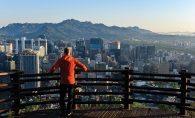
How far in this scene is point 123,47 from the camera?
112750mm

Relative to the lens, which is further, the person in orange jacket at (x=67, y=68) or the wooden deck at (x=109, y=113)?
the wooden deck at (x=109, y=113)

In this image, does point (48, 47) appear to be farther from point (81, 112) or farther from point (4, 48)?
point (81, 112)

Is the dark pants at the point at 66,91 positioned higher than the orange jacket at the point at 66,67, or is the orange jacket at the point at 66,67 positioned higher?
the orange jacket at the point at 66,67

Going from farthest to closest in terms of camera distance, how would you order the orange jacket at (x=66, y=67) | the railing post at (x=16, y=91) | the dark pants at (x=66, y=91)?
the railing post at (x=16, y=91) → the dark pants at (x=66, y=91) → the orange jacket at (x=66, y=67)

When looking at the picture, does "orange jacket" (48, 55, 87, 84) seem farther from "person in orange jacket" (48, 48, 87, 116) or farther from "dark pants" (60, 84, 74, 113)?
"dark pants" (60, 84, 74, 113)

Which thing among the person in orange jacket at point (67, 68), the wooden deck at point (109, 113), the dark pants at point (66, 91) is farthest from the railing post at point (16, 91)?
Answer: the dark pants at point (66, 91)

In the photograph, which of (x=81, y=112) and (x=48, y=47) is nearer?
(x=81, y=112)

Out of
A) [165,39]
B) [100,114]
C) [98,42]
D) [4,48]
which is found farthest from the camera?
[165,39]

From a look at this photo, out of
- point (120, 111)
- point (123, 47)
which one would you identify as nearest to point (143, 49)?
point (123, 47)

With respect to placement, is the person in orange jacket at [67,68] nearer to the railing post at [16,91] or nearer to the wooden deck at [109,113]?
the wooden deck at [109,113]

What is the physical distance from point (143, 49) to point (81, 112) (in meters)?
99.3

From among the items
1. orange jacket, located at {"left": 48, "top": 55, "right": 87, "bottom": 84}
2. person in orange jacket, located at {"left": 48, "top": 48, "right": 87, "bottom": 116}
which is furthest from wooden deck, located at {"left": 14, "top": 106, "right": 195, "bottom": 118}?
orange jacket, located at {"left": 48, "top": 55, "right": 87, "bottom": 84}

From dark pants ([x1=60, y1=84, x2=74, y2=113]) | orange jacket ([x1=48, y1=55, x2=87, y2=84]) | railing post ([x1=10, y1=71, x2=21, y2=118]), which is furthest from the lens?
railing post ([x1=10, y1=71, x2=21, y2=118])

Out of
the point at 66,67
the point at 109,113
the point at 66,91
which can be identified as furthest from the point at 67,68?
the point at 109,113
